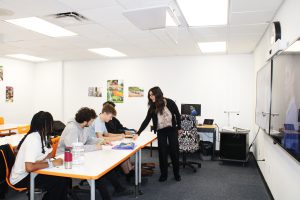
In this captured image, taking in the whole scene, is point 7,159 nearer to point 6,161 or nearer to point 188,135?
point 6,161

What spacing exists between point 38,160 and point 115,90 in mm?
4541

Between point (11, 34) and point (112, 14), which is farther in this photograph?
point (11, 34)

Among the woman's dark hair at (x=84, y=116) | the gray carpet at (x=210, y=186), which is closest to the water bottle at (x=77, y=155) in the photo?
the woman's dark hair at (x=84, y=116)

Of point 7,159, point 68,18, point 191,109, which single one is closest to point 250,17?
point 68,18

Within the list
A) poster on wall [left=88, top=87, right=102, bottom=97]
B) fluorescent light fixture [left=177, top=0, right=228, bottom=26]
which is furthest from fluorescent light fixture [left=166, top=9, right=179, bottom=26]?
poster on wall [left=88, top=87, right=102, bottom=97]

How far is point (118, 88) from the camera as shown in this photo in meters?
6.72

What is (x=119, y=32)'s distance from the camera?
3941 millimetres

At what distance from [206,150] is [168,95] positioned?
5.66ft

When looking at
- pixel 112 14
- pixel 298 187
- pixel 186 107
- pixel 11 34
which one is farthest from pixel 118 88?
pixel 298 187

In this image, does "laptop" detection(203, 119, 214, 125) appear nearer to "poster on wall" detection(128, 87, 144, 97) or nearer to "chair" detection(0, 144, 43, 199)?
"poster on wall" detection(128, 87, 144, 97)

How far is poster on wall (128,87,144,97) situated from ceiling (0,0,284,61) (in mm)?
1098

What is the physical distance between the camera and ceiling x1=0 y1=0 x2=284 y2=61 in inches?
109

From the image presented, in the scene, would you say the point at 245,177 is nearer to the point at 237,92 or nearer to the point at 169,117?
the point at 169,117

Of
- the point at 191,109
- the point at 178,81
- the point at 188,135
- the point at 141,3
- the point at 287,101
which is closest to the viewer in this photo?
the point at 287,101
